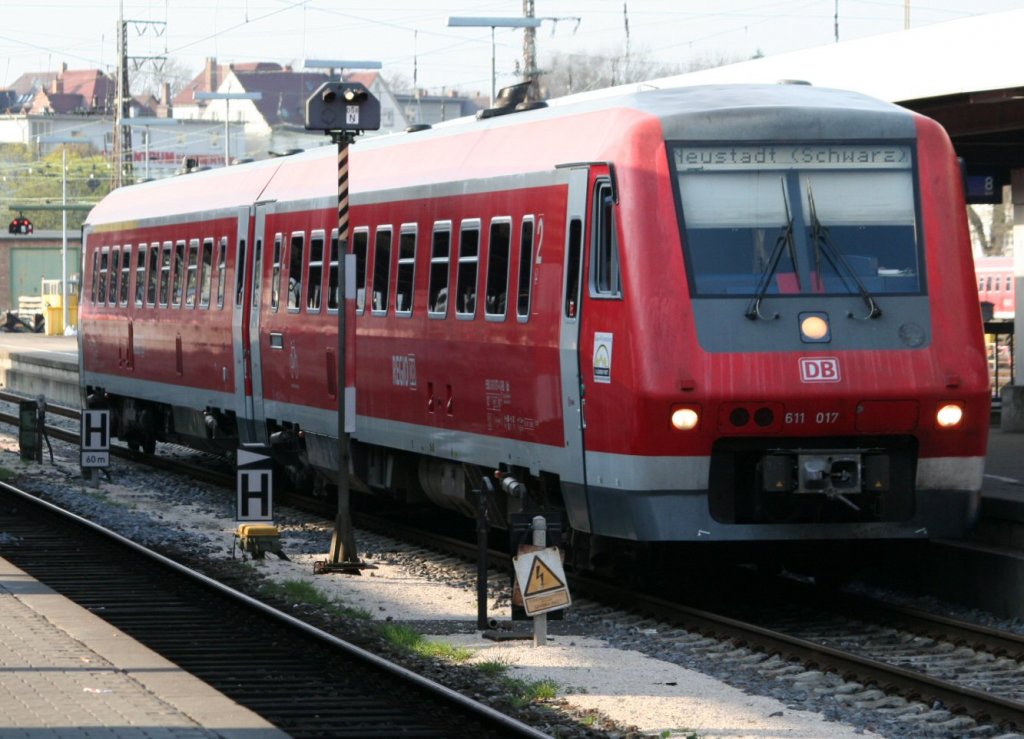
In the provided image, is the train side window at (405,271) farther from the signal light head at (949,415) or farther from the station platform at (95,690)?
the signal light head at (949,415)

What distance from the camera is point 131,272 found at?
26469mm

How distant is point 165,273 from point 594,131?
12.5m

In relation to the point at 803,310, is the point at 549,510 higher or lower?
lower

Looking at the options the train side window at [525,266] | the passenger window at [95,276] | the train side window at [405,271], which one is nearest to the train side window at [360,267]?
the train side window at [405,271]

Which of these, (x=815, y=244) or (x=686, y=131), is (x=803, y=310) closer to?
(x=815, y=244)

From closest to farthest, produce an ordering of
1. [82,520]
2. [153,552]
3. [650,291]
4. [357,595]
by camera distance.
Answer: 1. [650,291]
2. [357,595]
3. [153,552]
4. [82,520]

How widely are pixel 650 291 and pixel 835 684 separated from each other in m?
2.76

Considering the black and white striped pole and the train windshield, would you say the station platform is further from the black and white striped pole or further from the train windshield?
the train windshield

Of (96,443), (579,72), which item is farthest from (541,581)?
(579,72)

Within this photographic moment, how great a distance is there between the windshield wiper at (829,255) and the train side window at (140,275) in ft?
47.8

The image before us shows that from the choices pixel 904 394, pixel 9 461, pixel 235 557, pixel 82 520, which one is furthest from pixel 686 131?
pixel 9 461

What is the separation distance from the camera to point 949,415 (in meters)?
12.5

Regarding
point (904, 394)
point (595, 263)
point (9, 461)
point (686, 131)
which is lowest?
point (9, 461)

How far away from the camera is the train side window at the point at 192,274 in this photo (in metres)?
23.2
